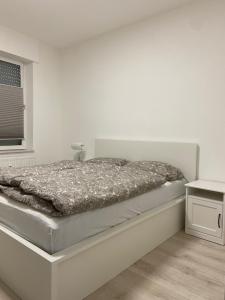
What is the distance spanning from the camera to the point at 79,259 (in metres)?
1.47

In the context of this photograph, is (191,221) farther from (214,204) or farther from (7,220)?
(7,220)

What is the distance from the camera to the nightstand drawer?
2.26 m

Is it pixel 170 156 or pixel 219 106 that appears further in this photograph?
pixel 170 156

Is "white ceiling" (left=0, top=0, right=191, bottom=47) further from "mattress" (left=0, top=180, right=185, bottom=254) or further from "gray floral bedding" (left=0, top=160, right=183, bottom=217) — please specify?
"mattress" (left=0, top=180, right=185, bottom=254)

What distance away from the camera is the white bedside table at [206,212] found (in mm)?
2252

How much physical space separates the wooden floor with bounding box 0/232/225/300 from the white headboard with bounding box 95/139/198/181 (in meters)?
0.95

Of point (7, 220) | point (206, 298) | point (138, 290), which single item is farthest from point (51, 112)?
point (206, 298)

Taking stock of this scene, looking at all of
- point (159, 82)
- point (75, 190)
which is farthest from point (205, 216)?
point (159, 82)

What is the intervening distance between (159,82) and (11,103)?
2347 mm

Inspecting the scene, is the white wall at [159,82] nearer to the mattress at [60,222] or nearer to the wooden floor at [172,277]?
the wooden floor at [172,277]

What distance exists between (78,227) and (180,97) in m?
2.09

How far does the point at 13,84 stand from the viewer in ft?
12.6

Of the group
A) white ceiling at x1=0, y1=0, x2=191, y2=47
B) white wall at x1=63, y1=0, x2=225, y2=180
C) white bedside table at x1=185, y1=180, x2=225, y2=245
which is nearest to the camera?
white bedside table at x1=185, y1=180, x2=225, y2=245

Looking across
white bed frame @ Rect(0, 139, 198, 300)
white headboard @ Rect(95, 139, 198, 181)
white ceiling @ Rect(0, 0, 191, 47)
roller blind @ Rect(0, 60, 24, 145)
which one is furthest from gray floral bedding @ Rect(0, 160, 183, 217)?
white ceiling @ Rect(0, 0, 191, 47)
